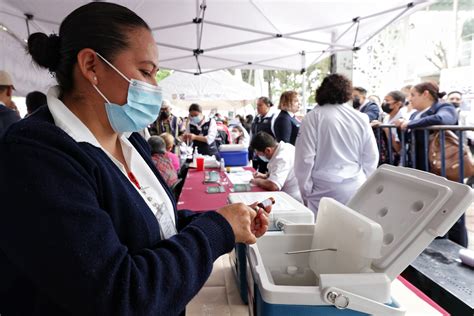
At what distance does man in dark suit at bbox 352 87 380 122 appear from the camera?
4277 mm

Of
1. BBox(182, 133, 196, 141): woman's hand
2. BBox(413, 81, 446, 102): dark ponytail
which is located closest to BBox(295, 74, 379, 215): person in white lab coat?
BBox(413, 81, 446, 102): dark ponytail

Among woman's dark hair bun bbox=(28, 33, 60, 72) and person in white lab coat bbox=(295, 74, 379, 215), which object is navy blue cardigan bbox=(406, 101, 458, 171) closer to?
person in white lab coat bbox=(295, 74, 379, 215)

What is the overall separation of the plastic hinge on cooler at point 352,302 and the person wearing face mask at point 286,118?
3.49 meters

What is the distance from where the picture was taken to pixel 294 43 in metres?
4.75

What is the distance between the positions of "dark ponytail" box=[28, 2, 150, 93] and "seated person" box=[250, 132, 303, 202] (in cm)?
198

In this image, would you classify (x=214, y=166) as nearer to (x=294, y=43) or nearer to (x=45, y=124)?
(x=294, y=43)

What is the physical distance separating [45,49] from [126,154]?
33 cm

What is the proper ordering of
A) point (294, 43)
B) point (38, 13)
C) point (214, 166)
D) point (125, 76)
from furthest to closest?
point (294, 43) < point (214, 166) < point (38, 13) < point (125, 76)

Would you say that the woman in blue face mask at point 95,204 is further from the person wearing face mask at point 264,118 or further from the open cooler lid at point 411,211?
the person wearing face mask at point 264,118

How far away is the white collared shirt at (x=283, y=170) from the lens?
2.75 m

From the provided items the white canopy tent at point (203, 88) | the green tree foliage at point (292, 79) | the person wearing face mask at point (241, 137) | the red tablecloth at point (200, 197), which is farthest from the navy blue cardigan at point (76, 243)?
the green tree foliage at point (292, 79)

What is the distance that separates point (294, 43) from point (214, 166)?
2.23 metres

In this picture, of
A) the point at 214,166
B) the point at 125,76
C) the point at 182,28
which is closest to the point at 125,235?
the point at 125,76

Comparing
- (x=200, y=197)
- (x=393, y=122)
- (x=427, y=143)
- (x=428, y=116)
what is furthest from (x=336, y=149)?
(x=393, y=122)
